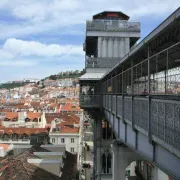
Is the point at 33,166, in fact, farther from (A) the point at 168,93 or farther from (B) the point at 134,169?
(A) the point at 168,93

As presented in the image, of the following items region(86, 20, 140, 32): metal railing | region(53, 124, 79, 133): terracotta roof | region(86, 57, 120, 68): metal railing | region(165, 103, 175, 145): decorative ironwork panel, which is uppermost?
region(86, 20, 140, 32): metal railing

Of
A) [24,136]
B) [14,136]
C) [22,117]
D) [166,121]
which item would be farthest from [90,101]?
[22,117]

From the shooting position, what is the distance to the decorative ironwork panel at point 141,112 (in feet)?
25.3

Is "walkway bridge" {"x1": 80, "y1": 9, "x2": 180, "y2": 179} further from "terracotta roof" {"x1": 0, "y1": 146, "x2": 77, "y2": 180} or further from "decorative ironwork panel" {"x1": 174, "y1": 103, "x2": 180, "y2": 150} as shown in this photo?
"terracotta roof" {"x1": 0, "y1": 146, "x2": 77, "y2": 180}

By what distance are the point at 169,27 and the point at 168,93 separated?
115 cm

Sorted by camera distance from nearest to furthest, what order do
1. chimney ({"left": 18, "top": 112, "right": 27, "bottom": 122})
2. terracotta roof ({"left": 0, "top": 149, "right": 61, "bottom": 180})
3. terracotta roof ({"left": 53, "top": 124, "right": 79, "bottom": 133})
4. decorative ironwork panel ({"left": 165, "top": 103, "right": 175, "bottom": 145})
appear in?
decorative ironwork panel ({"left": 165, "top": 103, "right": 175, "bottom": 145}) → terracotta roof ({"left": 0, "top": 149, "right": 61, "bottom": 180}) → terracotta roof ({"left": 53, "top": 124, "right": 79, "bottom": 133}) → chimney ({"left": 18, "top": 112, "right": 27, "bottom": 122})

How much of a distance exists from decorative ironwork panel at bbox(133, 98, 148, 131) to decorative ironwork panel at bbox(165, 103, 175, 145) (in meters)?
1.58

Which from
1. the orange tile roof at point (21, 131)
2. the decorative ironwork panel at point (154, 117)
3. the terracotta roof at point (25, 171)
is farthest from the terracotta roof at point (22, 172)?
the orange tile roof at point (21, 131)

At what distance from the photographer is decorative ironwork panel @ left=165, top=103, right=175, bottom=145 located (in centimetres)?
574

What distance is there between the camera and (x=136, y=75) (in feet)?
34.8

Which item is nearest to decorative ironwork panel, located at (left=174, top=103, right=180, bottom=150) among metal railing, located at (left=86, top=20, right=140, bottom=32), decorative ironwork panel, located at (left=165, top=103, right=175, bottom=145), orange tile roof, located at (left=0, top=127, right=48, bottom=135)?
decorative ironwork panel, located at (left=165, top=103, right=175, bottom=145)

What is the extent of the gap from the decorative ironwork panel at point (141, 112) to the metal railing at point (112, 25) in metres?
18.9

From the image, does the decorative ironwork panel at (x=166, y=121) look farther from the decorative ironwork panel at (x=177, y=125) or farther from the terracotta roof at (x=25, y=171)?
the terracotta roof at (x=25, y=171)

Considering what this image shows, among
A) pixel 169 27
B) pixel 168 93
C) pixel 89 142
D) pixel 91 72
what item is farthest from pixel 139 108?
pixel 89 142
